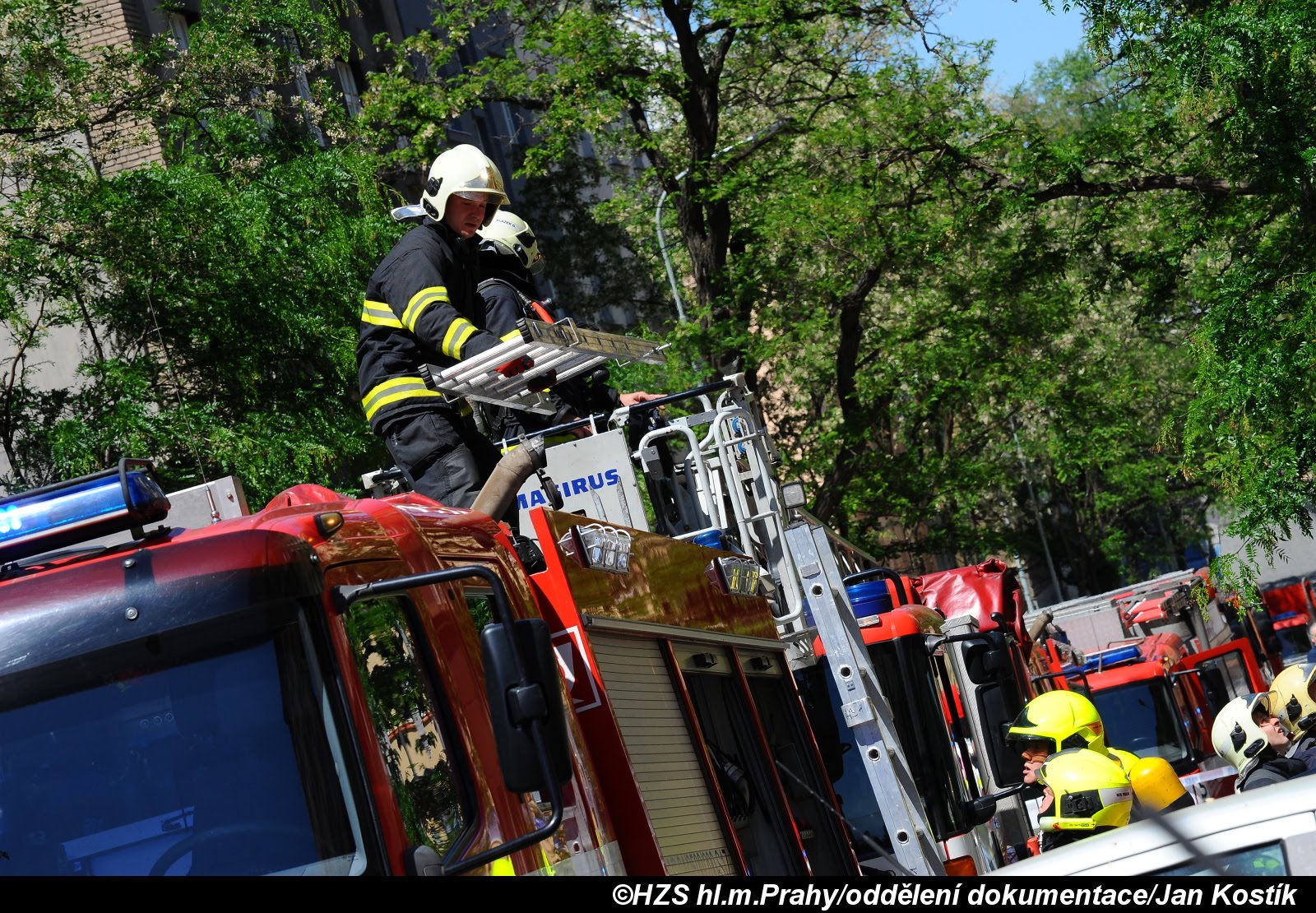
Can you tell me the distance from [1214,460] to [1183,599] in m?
10.5

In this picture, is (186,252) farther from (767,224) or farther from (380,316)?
(380,316)

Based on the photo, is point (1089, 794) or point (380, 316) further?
point (1089, 794)

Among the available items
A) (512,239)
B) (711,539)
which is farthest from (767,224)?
(711,539)

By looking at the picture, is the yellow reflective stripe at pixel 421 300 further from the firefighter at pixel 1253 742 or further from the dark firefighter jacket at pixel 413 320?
the firefighter at pixel 1253 742

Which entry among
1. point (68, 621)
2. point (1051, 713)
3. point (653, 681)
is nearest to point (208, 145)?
point (1051, 713)

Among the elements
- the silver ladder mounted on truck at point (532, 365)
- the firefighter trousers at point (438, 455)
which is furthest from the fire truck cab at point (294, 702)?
the firefighter trousers at point (438, 455)

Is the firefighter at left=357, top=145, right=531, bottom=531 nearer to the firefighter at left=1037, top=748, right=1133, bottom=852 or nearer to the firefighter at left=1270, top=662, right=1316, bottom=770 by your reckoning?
the firefighter at left=1037, top=748, right=1133, bottom=852

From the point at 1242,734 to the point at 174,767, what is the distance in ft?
20.2

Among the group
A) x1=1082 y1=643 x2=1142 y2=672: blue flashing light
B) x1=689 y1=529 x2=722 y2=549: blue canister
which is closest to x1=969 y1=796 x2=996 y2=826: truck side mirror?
x1=689 y1=529 x2=722 y2=549: blue canister

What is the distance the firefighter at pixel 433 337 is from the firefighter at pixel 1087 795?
8.86 ft

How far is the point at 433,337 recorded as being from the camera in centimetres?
598

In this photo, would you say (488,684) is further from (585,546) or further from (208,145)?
(208,145)

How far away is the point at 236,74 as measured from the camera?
48.2 feet

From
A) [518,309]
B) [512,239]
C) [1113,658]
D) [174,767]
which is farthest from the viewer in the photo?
[1113,658]
